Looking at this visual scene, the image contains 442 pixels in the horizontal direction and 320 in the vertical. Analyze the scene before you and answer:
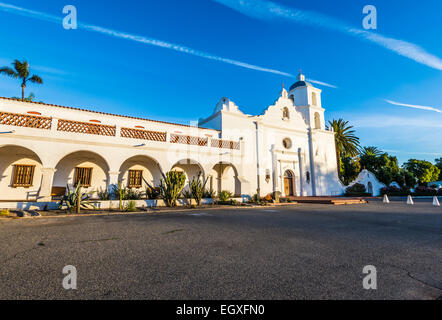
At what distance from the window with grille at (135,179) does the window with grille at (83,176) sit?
2.52 m

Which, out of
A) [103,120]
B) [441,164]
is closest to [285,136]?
[103,120]

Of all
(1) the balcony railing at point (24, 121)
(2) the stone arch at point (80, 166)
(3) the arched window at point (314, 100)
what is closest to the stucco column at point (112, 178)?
(2) the stone arch at point (80, 166)

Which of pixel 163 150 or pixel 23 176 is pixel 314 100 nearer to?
pixel 163 150

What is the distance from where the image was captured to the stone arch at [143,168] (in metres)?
15.1

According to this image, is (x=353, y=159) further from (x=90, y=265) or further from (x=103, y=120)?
(x=90, y=265)

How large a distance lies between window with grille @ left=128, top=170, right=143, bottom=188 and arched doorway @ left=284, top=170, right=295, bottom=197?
1454 cm

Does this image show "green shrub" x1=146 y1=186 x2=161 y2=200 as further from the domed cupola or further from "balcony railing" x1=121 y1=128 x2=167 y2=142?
the domed cupola

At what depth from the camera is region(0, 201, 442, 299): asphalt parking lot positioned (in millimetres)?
2543

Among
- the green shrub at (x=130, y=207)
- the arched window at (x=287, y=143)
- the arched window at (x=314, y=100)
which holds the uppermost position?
the arched window at (x=314, y=100)

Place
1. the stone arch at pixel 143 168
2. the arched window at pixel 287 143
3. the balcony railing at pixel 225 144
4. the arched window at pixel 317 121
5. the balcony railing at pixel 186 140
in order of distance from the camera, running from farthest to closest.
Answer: the arched window at pixel 317 121
the arched window at pixel 287 143
the balcony railing at pixel 225 144
the stone arch at pixel 143 168
the balcony railing at pixel 186 140

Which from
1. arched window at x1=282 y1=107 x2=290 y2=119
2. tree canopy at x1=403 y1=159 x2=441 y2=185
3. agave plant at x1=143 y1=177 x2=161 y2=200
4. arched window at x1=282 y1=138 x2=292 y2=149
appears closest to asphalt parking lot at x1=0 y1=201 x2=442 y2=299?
agave plant at x1=143 y1=177 x2=161 y2=200

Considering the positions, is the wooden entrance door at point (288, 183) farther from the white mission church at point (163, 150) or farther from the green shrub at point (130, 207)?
the green shrub at point (130, 207)
